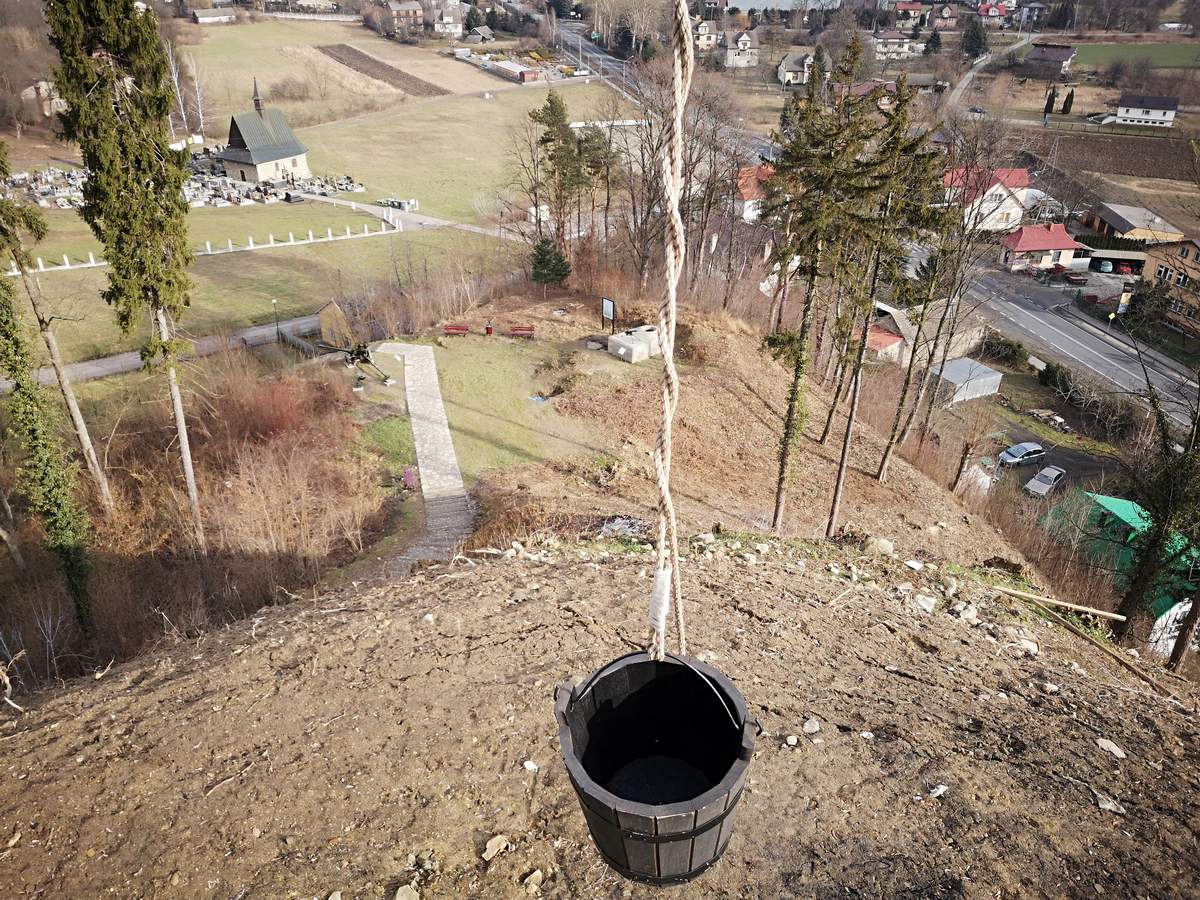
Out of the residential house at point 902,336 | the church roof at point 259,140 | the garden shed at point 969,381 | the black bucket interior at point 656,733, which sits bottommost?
the garden shed at point 969,381

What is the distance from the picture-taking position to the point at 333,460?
17.5 meters

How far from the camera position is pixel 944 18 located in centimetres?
9575

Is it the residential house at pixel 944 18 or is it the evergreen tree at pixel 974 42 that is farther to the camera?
the residential house at pixel 944 18

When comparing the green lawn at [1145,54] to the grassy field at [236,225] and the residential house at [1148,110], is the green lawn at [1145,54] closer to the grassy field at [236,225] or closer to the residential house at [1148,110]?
the residential house at [1148,110]

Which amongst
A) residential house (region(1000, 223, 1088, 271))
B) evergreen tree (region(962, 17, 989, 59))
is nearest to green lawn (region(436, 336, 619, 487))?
residential house (region(1000, 223, 1088, 271))

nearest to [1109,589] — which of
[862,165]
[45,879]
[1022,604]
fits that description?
[1022,604]

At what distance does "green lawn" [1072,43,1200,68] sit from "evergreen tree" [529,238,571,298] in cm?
7487

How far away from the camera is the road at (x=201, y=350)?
954 inches

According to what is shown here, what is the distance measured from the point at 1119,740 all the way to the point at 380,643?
662cm

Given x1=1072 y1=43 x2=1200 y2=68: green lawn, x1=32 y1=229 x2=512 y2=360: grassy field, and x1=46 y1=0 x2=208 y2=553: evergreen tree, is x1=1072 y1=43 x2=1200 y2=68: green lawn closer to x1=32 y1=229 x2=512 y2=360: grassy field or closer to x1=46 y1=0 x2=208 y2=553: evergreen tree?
x1=32 y1=229 x2=512 y2=360: grassy field

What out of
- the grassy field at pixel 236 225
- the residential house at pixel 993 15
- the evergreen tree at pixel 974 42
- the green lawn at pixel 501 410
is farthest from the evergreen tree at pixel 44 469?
the residential house at pixel 993 15

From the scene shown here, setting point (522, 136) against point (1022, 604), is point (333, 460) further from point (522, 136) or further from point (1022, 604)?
point (522, 136)

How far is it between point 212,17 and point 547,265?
81.2 m

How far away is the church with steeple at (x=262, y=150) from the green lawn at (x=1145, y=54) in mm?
76237
